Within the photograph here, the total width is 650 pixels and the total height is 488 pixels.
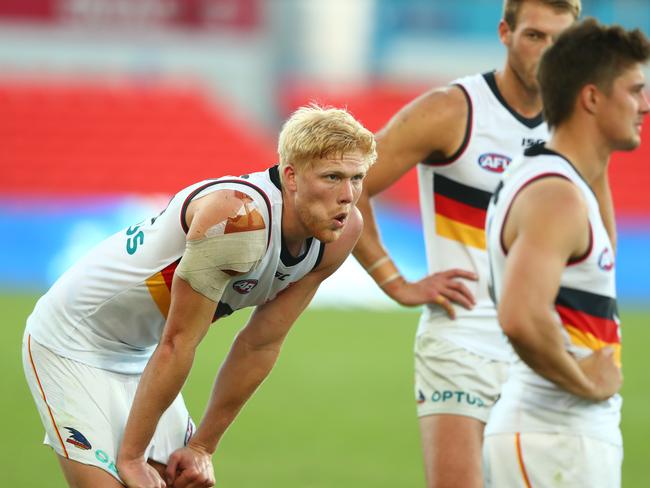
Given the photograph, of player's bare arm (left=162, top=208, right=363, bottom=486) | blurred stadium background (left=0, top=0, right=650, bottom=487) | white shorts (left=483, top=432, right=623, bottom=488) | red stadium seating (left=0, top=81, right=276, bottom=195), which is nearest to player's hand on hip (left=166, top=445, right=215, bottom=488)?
player's bare arm (left=162, top=208, right=363, bottom=486)

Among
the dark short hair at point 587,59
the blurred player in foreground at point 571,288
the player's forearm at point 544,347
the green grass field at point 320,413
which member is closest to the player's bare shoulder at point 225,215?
the blurred player in foreground at point 571,288

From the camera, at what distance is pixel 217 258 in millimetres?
3928

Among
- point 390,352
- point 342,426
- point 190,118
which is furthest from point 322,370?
point 190,118

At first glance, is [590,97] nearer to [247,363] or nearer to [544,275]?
[544,275]

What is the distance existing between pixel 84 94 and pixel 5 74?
235 centimetres

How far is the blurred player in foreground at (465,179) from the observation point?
5.04 m

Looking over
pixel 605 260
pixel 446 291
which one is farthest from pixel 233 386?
pixel 605 260

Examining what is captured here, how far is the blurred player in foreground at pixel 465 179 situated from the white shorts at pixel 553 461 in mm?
1283

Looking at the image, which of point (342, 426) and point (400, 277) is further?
point (342, 426)

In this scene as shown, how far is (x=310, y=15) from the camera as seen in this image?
26.1 metres

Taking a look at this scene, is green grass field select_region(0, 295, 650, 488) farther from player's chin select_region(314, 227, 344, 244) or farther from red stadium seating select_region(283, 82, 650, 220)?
red stadium seating select_region(283, 82, 650, 220)

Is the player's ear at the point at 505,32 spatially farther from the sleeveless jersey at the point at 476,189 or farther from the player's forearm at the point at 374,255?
the player's forearm at the point at 374,255

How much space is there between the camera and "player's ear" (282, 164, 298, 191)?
4047 mm

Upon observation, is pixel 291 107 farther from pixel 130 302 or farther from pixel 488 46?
pixel 130 302
